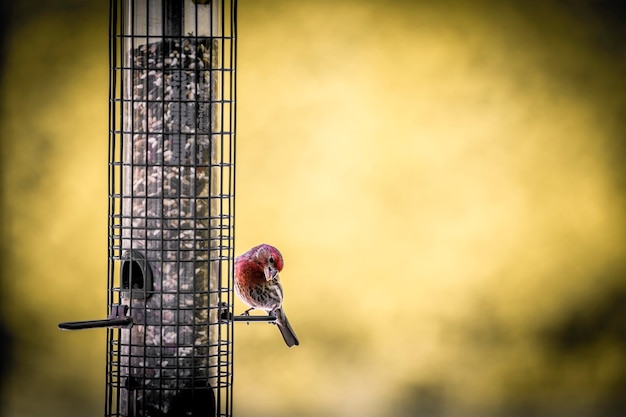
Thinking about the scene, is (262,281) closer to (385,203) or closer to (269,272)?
(269,272)

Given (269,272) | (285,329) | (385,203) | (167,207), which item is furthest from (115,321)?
(385,203)

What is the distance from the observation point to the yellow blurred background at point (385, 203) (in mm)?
7250

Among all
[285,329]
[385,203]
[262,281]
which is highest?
[385,203]

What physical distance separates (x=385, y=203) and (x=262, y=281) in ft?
12.2

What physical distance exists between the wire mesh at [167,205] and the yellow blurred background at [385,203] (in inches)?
148

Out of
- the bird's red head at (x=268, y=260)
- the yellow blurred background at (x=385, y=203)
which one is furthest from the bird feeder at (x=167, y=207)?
the yellow blurred background at (x=385, y=203)

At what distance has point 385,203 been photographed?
24.5 ft

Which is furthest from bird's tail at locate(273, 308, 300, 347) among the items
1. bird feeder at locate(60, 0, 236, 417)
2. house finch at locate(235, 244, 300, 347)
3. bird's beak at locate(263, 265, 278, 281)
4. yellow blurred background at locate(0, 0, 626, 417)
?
yellow blurred background at locate(0, 0, 626, 417)

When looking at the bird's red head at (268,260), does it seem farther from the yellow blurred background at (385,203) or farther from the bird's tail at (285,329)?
the yellow blurred background at (385,203)

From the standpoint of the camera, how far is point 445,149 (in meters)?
7.47

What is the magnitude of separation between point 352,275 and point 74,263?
1.98m

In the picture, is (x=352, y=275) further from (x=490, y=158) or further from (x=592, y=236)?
(x=592, y=236)

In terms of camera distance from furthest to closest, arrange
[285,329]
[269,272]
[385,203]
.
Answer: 1. [385,203]
2. [285,329]
3. [269,272]

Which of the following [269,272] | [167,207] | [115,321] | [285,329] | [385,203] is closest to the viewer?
[115,321]
